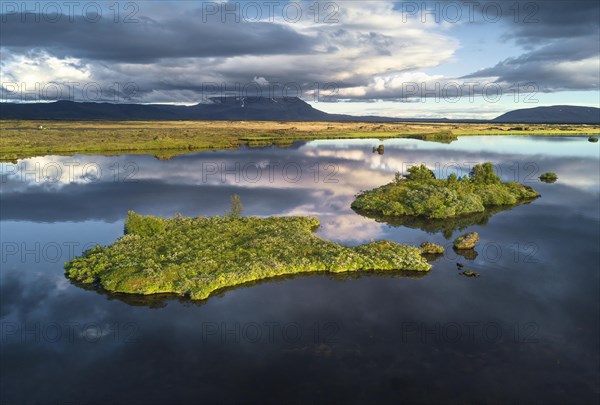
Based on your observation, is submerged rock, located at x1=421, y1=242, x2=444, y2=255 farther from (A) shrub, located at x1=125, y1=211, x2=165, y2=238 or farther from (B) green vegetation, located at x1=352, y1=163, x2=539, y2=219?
(A) shrub, located at x1=125, y1=211, x2=165, y2=238

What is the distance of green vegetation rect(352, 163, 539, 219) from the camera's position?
66750 mm

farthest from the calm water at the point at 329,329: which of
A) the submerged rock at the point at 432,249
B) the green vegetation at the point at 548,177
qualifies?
the green vegetation at the point at 548,177

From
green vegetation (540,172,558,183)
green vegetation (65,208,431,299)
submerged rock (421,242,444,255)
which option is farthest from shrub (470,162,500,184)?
green vegetation (65,208,431,299)

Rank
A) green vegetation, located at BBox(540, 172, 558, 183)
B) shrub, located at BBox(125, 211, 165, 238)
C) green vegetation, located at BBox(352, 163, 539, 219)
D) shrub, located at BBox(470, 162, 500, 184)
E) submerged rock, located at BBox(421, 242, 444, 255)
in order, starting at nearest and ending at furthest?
submerged rock, located at BBox(421, 242, 444, 255)
shrub, located at BBox(125, 211, 165, 238)
green vegetation, located at BBox(352, 163, 539, 219)
shrub, located at BBox(470, 162, 500, 184)
green vegetation, located at BBox(540, 172, 558, 183)

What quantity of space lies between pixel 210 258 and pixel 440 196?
4071cm

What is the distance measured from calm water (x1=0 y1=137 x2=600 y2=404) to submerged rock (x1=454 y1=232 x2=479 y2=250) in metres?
1.32

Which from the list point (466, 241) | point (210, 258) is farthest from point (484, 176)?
point (210, 258)

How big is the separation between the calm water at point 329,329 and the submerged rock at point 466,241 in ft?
4.33

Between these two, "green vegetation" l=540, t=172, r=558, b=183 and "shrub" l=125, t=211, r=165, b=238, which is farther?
"green vegetation" l=540, t=172, r=558, b=183

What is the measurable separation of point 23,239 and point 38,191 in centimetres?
3121

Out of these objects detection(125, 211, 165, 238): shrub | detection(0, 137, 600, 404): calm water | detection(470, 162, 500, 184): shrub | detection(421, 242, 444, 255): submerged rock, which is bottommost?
detection(0, 137, 600, 404): calm water

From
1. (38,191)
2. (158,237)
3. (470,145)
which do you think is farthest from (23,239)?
(470,145)

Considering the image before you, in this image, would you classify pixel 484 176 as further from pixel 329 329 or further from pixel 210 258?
pixel 329 329

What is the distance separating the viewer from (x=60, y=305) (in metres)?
36.8
